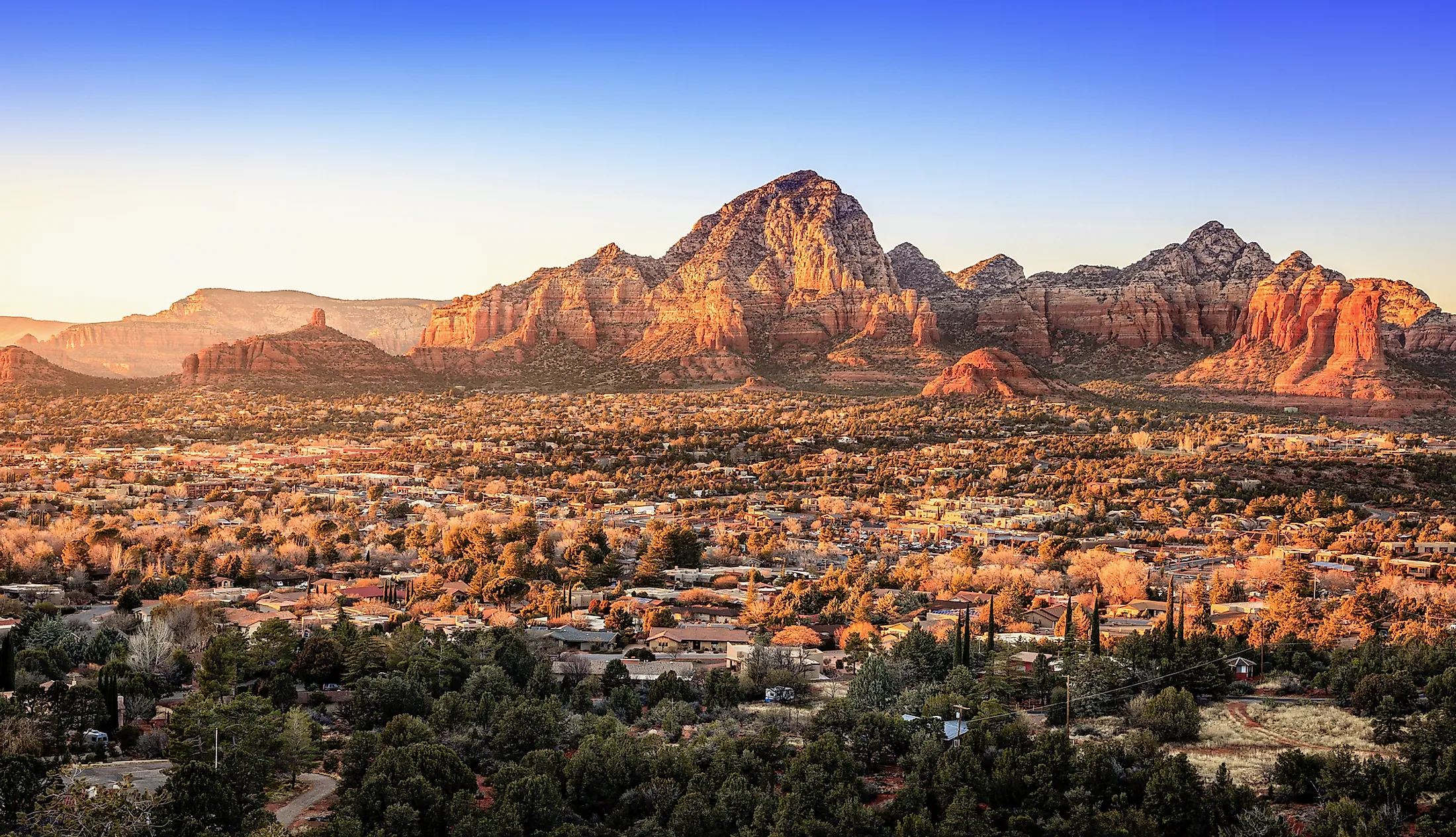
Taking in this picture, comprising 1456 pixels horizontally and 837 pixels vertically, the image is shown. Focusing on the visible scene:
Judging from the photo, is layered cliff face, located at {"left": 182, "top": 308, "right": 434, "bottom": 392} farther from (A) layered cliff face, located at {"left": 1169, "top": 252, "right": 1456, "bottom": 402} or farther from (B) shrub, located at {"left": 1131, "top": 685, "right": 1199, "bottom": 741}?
(B) shrub, located at {"left": 1131, "top": 685, "right": 1199, "bottom": 741}

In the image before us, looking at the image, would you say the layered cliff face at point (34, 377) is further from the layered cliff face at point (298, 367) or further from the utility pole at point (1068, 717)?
the utility pole at point (1068, 717)

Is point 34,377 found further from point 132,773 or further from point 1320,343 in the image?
point 1320,343

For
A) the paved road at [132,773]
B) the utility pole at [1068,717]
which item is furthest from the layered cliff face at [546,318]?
the paved road at [132,773]

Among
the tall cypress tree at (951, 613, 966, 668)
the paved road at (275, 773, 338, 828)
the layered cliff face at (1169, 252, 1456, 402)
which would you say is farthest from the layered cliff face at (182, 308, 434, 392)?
the paved road at (275, 773, 338, 828)

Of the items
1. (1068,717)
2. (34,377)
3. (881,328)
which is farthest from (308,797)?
(881,328)

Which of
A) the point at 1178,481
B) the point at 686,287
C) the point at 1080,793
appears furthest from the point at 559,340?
the point at 1080,793

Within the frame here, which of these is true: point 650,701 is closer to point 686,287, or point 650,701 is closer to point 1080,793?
point 1080,793
